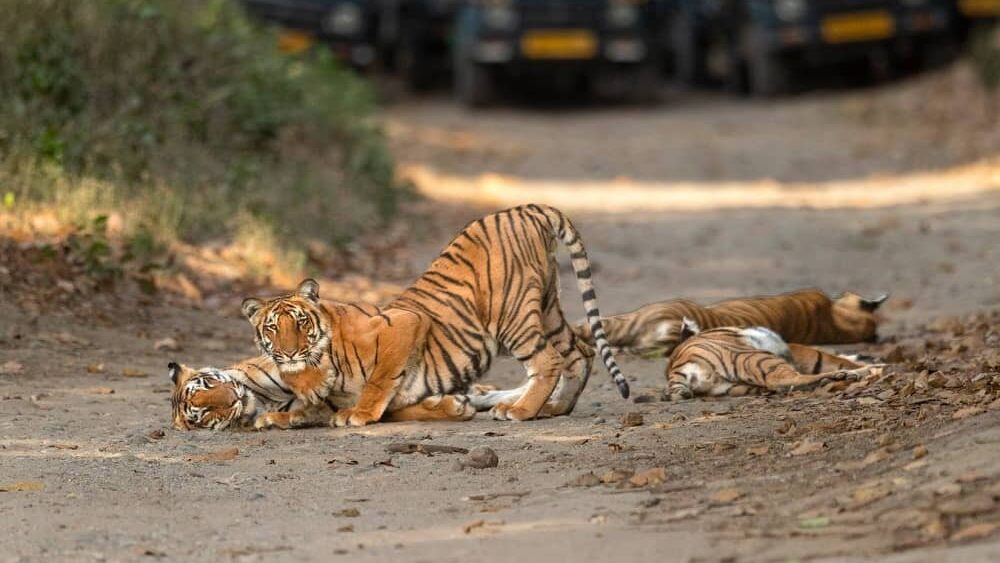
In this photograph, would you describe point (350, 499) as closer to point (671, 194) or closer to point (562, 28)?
point (671, 194)

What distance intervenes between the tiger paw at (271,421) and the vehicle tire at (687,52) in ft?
61.2

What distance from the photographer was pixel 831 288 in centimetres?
1221

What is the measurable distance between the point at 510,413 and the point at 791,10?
16068 millimetres

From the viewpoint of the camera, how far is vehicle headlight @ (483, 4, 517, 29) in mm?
22656

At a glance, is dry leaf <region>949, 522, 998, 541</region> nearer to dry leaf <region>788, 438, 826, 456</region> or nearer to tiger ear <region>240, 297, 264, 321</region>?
dry leaf <region>788, 438, 826, 456</region>

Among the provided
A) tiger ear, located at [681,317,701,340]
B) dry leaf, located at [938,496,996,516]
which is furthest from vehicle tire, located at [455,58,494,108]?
dry leaf, located at [938,496,996,516]

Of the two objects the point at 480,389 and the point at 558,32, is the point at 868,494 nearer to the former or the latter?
the point at 480,389

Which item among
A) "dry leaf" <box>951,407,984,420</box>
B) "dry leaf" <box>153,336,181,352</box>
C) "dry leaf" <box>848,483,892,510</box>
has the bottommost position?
"dry leaf" <box>153,336,181,352</box>

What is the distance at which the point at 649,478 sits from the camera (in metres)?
6.50

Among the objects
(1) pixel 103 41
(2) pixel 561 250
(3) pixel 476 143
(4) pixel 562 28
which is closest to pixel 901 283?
(2) pixel 561 250

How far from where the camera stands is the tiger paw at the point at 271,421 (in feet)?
25.8

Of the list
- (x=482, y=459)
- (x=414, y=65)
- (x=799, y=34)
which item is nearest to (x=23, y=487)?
(x=482, y=459)

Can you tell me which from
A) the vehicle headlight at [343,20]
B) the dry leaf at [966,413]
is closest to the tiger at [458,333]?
the dry leaf at [966,413]

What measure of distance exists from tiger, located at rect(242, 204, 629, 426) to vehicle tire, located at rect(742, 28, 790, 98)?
16.1m
